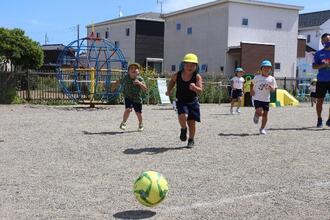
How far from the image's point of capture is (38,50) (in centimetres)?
3120

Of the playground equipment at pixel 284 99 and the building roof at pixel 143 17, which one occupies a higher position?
the building roof at pixel 143 17

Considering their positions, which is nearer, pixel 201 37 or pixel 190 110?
pixel 190 110

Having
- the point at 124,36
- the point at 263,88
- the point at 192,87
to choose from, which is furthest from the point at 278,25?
the point at 192,87

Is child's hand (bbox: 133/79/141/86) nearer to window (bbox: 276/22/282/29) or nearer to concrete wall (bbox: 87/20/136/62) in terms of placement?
window (bbox: 276/22/282/29)

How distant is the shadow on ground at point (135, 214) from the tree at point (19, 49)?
26.6 meters

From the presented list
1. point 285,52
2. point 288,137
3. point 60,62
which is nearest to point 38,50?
point 60,62

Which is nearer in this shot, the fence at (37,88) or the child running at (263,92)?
the child running at (263,92)

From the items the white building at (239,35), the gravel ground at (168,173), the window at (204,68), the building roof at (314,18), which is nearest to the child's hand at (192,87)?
the gravel ground at (168,173)

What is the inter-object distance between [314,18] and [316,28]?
2.76 meters

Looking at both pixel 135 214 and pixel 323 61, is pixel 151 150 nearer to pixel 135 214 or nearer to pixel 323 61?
pixel 135 214

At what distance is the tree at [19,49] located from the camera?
30031mm

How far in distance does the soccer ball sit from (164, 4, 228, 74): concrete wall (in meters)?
34.2

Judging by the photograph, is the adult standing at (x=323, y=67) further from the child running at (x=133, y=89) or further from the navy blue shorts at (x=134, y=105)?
the navy blue shorts at (x=134, y=105)

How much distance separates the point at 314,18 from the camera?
60156mm
